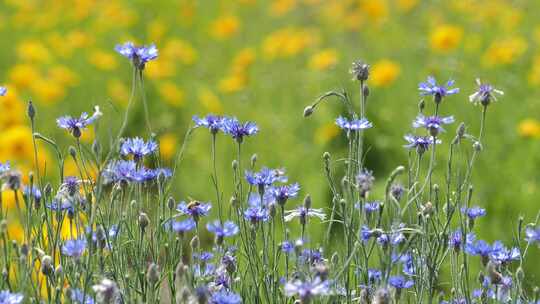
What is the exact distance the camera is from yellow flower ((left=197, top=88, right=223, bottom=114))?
15.6 feet

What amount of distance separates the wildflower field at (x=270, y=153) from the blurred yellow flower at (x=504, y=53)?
0.02 m

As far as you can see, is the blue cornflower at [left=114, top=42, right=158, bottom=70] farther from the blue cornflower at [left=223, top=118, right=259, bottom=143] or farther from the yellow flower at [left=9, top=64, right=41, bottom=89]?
the yellow flower at [left=9, top=64, right=41, bottom=89]

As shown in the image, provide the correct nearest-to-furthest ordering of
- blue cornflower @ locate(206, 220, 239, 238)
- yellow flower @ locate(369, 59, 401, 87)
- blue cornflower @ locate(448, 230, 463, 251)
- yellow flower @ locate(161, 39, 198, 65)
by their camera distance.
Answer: blue cornflower @ locate(206, 220, 239, 238)
blue cornflower @ locate(448, 230, 463, 251)
yellow flower @ locate(369, 59, 401, 87)
yellow flower @ locate(161, 39, 198, 65)

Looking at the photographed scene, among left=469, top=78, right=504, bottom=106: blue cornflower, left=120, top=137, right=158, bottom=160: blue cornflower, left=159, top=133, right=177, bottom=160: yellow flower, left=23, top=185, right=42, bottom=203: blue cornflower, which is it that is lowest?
left=23, top=185, right=42, bottom=203: blue cornflower

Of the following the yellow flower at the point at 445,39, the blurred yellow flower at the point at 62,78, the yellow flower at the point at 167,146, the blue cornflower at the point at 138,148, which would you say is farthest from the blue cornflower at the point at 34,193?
the yellow flower at the point at 445,39

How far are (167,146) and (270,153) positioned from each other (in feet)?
1.67

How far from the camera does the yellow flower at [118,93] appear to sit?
5.03 metres

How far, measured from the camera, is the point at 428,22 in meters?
6.25

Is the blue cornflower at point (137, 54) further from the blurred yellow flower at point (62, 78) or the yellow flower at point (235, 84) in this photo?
the blurred yellow flower at point (62, 78)

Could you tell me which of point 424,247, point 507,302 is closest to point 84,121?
point 424,247

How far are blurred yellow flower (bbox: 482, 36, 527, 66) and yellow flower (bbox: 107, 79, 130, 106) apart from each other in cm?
203

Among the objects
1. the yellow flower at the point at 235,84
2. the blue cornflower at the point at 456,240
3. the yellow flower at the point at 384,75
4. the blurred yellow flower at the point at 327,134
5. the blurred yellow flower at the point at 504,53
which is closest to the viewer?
the blue cornflower at the point at 456,240

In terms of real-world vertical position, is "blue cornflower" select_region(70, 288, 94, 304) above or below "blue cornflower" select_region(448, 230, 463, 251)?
below

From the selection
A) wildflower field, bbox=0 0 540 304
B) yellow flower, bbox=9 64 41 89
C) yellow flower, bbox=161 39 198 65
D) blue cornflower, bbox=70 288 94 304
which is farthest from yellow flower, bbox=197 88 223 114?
blue cornflower, bbox=70 288 94 304
